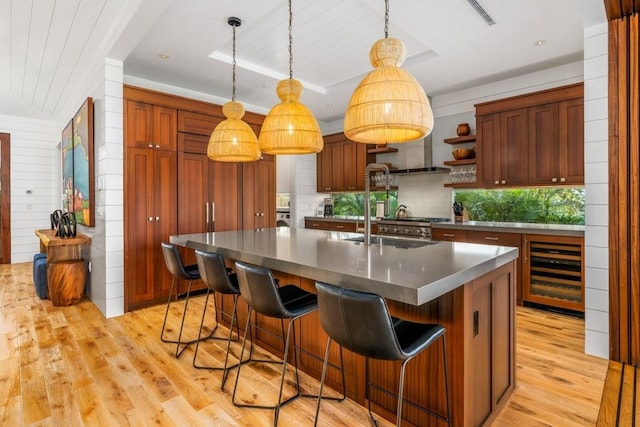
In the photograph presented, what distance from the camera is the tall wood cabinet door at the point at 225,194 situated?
460cm

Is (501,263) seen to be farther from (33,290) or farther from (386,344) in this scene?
(33,290)

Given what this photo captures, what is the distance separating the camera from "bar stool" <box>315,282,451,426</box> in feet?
4.44

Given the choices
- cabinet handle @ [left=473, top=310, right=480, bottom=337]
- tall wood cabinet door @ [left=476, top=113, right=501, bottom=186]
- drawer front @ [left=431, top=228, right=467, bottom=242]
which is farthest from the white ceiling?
cabinet handle @ [left=473, top=310, right=480, bottom=337]

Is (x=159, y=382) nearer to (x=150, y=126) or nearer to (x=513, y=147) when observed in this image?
(x=150, y=126)

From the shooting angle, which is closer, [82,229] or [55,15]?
[55,15]

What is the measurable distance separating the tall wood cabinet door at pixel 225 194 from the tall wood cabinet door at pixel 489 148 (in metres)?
3.24

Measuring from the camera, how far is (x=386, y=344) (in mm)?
1374

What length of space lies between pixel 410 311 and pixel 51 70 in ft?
17.1

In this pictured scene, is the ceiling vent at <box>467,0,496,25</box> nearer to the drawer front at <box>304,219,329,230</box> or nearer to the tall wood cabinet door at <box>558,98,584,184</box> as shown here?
the tall wood cabinet door at <box>558,98,584,184</box>

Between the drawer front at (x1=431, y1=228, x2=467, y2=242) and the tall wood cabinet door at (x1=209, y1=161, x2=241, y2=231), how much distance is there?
2.68 meters

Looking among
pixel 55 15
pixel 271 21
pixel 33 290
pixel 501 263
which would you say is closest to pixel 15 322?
pixel 33 290

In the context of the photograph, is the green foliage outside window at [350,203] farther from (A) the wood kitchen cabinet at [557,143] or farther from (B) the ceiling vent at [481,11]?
(B) the ceiling vent at [481,11]

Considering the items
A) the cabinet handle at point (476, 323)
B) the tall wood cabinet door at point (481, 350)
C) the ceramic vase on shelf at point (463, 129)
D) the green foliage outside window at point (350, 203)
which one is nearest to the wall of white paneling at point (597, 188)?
the tall wood cabinet door at point (481, 350)

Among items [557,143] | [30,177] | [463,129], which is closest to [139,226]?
[463,129]
